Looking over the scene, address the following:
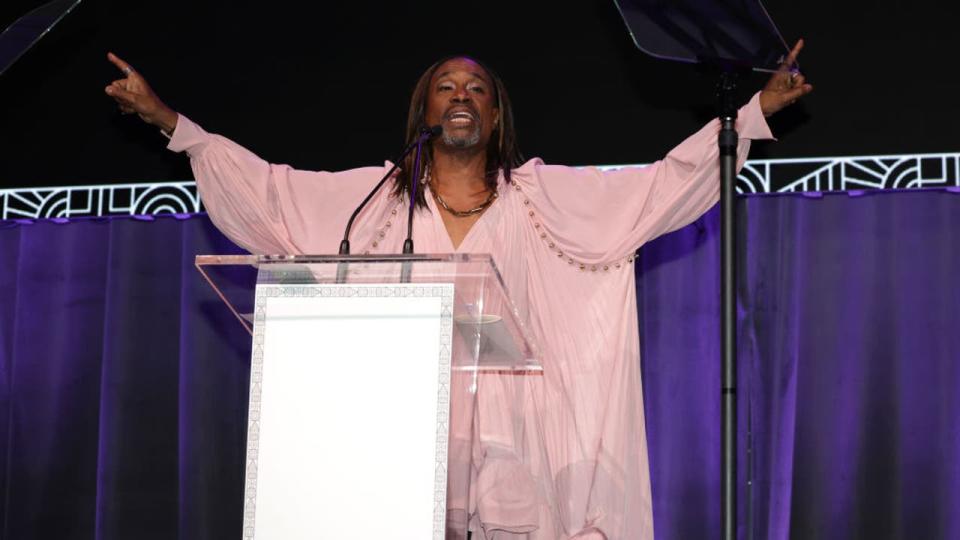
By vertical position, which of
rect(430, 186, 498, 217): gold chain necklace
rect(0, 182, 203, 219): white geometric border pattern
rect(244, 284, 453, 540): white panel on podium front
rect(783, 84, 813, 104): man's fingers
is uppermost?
rect(783, 84, 813, 104): man's fingers

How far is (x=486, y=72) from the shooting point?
3.62 m

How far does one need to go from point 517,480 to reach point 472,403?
0.56m

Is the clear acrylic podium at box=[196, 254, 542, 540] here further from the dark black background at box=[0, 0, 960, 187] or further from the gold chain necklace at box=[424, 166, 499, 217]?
the dark black background at box=[0, 0, 960, 187]

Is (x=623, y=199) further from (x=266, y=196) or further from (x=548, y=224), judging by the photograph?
(x=266, y=196)

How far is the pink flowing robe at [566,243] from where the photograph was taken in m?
3.13

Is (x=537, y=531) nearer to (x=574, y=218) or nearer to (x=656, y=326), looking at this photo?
(x=574, y=218)

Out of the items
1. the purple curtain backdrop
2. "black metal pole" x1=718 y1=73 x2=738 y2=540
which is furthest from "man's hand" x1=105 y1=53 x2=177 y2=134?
"black metal pole" x1=718 y1=73 x2=738 y2=540

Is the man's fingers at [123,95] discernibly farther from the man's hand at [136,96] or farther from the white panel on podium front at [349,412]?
the white panel on podium front at [349,412]

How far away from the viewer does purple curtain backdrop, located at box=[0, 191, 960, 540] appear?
3789mm

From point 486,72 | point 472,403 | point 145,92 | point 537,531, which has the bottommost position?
point 537,531

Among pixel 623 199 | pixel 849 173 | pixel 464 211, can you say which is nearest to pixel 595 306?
pixel 623 199

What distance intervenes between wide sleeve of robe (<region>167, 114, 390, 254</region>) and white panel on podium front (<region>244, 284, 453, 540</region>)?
126cm

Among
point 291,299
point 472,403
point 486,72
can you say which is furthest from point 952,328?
point 291,299

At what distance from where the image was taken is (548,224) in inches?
133
